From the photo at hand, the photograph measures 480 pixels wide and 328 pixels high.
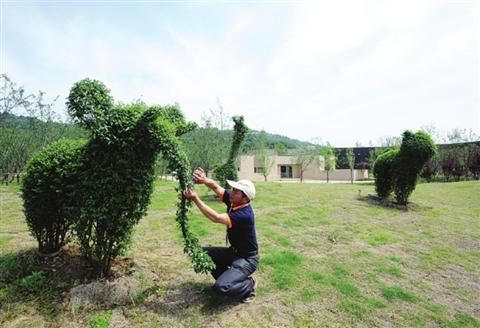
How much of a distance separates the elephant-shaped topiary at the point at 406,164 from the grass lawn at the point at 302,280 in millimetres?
2856

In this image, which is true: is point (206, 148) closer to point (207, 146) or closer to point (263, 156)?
point (207, 146)

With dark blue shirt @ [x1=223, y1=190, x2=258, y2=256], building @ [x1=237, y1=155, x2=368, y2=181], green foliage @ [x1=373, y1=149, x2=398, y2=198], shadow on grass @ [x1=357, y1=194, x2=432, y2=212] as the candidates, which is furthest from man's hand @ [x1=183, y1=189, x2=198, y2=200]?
building @ [x1=237, y1=155, x2=368, y2=181]

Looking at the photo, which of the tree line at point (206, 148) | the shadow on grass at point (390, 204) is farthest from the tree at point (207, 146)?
the shadow on grass at point (390, 204)

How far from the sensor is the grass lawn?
387cm

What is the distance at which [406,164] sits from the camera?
40.0 feet

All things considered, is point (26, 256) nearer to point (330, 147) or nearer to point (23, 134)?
point (23, 134)

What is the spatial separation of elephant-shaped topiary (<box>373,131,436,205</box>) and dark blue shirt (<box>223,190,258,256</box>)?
10093 millimetres

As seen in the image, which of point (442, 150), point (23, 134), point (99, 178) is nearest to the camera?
point (99, 178)

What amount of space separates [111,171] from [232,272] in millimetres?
2058

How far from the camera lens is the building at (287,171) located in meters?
41.2

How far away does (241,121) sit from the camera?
36.8 feet

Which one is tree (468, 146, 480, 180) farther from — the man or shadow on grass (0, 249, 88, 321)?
shadow on grass (0, 249, 88, 321)

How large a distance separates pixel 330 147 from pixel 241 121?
34.7m

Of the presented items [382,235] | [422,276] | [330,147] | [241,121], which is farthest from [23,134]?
[330,147]
